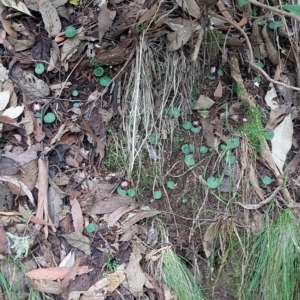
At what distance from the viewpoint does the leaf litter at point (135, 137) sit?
1634mm

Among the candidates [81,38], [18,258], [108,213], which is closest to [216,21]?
[81,38]

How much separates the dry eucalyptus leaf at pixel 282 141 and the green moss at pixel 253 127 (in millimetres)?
70

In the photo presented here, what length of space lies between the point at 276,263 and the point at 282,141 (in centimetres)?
54

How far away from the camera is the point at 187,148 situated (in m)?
1.80

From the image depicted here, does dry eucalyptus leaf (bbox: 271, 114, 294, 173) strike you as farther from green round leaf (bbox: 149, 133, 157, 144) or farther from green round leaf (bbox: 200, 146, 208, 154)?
green round leaf (bbox: 149, 133, 157, 144)

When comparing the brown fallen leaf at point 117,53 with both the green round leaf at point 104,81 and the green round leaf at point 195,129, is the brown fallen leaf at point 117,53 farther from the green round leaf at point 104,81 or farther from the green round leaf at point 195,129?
the green round leaf at point 195,129

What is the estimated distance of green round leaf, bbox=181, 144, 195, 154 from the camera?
1.80m

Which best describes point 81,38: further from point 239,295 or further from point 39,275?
point 239,295

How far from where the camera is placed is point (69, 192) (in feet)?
5.50

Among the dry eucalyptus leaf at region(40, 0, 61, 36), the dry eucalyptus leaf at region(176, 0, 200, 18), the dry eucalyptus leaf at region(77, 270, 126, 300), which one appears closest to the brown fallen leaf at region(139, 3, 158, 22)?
the dry eucalyptus leaf at region(176, 0, 200, 18)

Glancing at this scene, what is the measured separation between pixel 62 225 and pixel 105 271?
26 centimetres

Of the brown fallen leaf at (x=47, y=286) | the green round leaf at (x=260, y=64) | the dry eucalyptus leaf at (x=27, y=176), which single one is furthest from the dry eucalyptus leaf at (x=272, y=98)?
the brown fallen leaf at (x=47, y=286)

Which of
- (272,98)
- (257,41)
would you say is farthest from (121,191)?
(257,41)

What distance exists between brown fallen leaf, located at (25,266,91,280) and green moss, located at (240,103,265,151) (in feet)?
2.96
